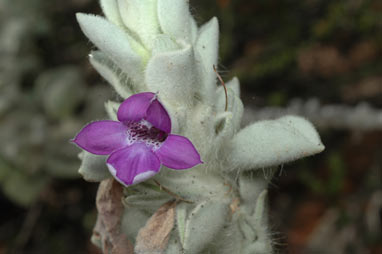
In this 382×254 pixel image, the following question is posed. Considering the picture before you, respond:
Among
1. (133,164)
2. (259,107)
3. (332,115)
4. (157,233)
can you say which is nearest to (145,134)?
(133,164)

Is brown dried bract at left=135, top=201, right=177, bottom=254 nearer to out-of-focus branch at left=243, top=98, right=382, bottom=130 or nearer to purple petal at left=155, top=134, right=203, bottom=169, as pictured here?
purple petal at left=155, top=134, right=203, bottom=169

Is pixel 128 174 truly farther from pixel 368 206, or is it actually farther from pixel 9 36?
pixel 9 36

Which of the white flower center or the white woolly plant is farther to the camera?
the white woolly plant

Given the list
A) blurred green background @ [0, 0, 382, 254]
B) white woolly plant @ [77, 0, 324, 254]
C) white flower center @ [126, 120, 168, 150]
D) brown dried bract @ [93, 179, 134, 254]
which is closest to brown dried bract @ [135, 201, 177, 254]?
white woolly plant @ [77, 0, 324, 254]

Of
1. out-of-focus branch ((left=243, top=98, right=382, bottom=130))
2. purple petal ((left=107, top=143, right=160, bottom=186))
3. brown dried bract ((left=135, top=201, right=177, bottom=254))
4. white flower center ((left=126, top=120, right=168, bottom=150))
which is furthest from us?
out-of-focus branch ((left=243, top=98, right=382, bottom=130))

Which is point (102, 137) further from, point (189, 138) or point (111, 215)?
point (111, 215)

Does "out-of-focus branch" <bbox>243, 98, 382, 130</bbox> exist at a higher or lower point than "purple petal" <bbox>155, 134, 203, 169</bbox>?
lower

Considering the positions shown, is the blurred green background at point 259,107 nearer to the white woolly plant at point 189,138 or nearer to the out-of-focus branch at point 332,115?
the out-of-focus branch at point 332,115
